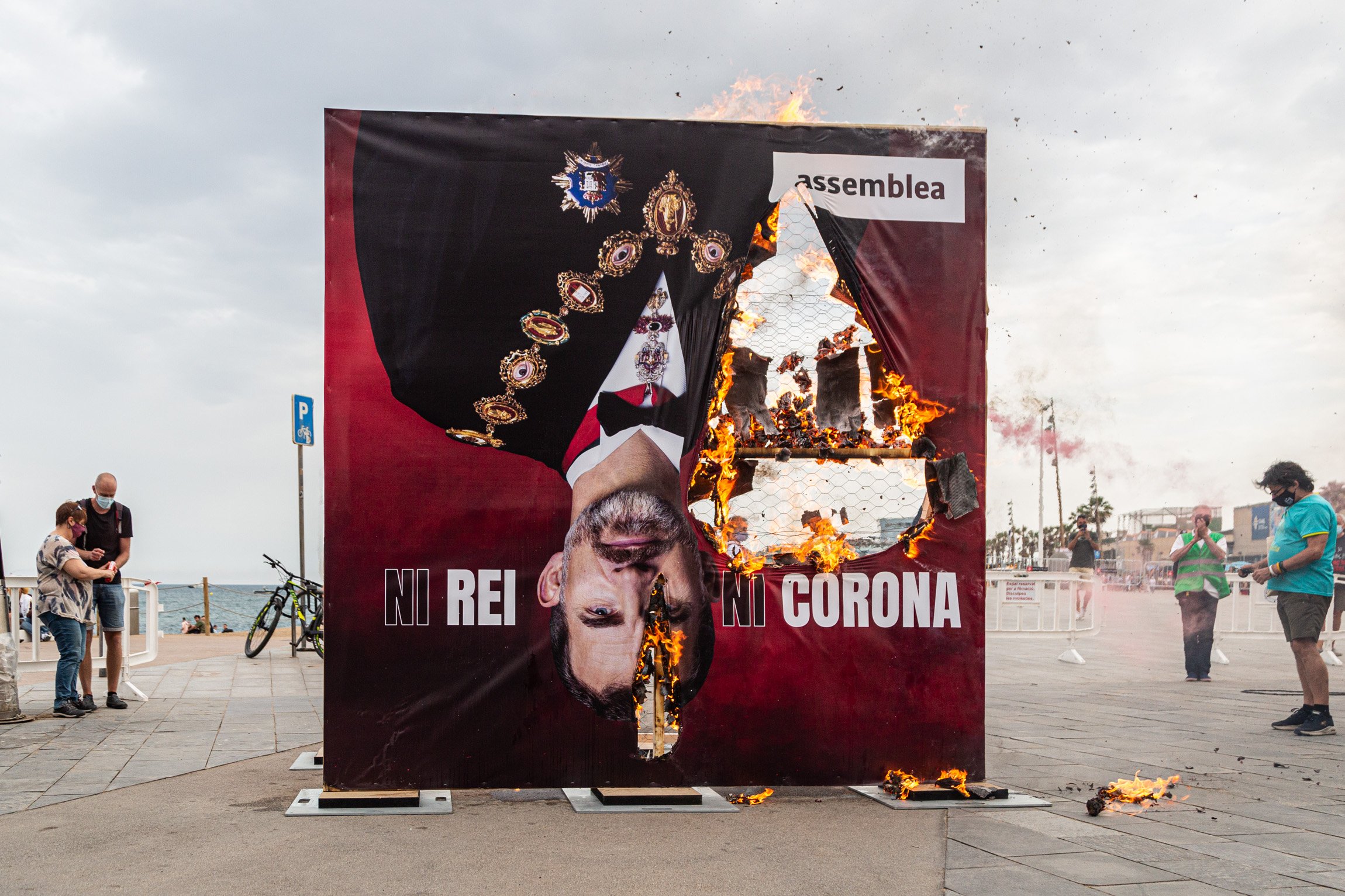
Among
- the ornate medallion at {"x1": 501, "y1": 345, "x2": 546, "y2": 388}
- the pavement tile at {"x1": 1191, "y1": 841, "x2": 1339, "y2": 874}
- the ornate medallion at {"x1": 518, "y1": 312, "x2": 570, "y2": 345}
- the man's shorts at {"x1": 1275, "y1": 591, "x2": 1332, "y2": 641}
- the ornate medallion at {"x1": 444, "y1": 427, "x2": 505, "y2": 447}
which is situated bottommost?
the pavement tile at {"x1": 1191, "y1": 841, "x2": 1339, "y2": 874}

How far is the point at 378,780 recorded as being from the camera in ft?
17.1

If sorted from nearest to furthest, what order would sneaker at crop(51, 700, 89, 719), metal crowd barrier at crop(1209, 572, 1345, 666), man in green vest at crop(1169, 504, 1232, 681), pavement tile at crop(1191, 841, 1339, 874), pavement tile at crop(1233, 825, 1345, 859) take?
1. pavement tile at crop(1191, 841, 1339, 874)
2. pavement tile at crop(1233, 825, 1345, 859)
3. sneaker at crop(51, 700, 89, 719)
4. man in green vest at crop(1169, 504, 1232, 681)
5. metal crowd barrier at crop(1209, 572, 1345, 666)

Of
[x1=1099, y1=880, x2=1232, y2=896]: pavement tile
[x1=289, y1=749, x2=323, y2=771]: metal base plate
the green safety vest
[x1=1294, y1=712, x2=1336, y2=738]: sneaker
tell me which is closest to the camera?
[x1=1099, y1=880, x2=1232, y2=896]: pavement tile

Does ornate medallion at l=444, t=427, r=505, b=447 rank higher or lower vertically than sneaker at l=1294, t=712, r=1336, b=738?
higher

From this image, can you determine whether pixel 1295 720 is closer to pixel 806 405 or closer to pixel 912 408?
pixel 912 408

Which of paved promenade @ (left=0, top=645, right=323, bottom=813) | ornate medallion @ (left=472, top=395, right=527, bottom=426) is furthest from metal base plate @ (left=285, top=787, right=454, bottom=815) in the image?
ornate medallion @ (left=472, top=395, right=527, bottom=426)

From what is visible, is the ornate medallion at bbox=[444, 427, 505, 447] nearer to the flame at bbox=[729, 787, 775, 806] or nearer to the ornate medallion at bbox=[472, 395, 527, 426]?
the ornate medallion at bbox=[472, 395, 527, 426]

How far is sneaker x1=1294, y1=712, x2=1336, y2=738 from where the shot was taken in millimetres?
7492

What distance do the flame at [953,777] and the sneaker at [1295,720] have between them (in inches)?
138

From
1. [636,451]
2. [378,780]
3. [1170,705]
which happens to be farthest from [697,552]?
[1170,705]

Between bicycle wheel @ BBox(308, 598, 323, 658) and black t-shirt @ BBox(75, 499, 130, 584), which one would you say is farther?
bicycle wheel @ BBox(308, 598, 323, 658)

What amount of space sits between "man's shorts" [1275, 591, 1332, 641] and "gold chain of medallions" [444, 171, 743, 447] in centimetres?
500

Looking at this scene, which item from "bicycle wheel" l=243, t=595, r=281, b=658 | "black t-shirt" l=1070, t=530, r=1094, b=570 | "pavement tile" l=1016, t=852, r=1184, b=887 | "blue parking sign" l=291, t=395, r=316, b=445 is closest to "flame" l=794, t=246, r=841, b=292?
"pavement tile" l=1016, t=852, r=1184, b=887

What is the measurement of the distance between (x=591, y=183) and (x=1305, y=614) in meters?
5.87
